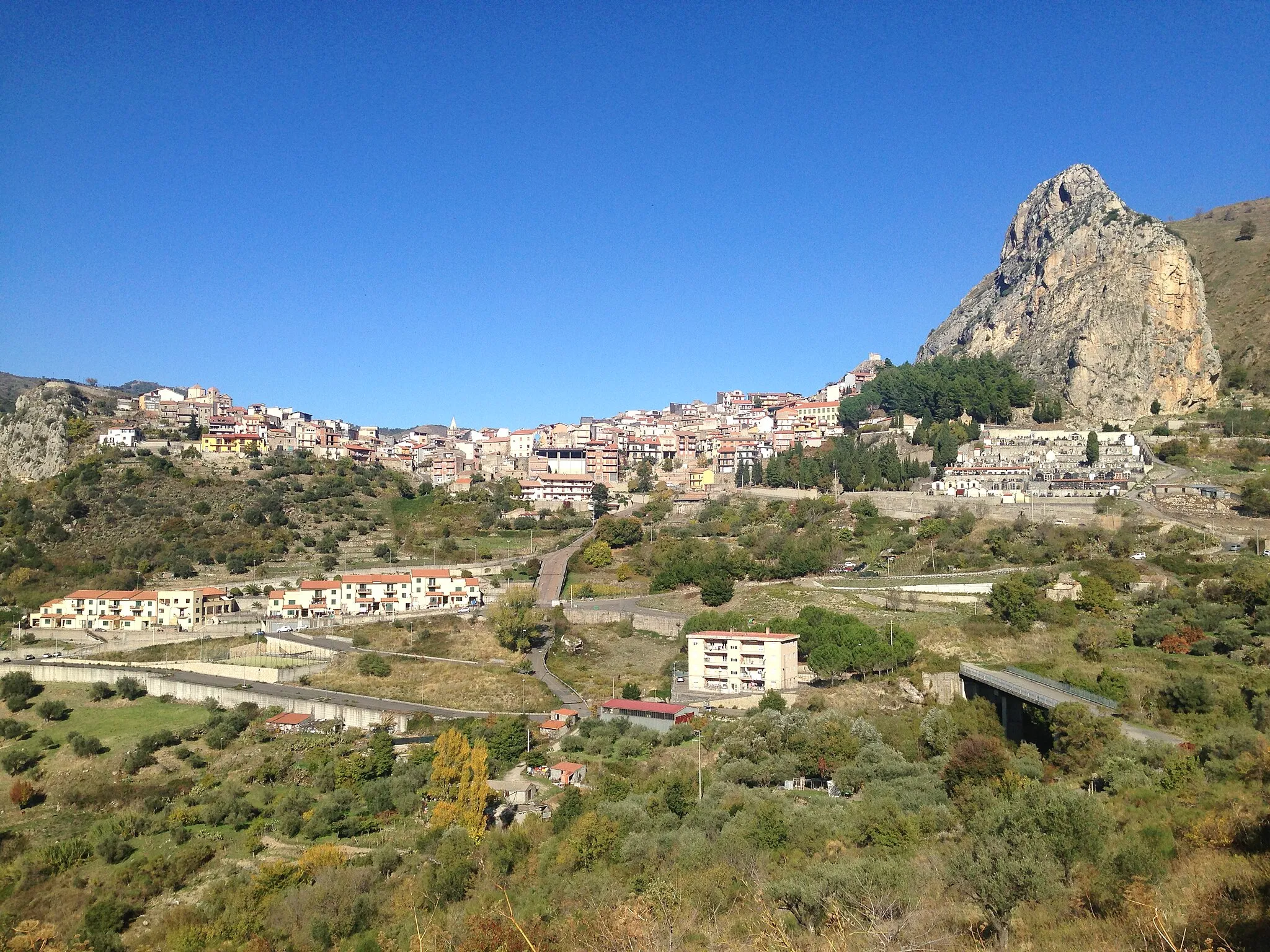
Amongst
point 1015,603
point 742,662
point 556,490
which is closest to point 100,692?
point 742,662

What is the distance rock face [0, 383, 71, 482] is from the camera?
183 ft

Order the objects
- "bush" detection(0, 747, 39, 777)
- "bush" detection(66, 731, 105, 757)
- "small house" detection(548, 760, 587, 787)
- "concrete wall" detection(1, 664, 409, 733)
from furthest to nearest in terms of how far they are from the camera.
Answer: "concrete wall" detection(1, 664, 409, 733) < "bush" detection(66, 731, 105, 757) < "bush" detection(0, 747, 39, 777) < "small house" detection(548, 760, 587, 787)

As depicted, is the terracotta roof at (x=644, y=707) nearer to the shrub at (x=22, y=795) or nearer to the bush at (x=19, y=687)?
the shrub at (x=22, y=795)

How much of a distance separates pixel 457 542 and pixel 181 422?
27721 millimetres

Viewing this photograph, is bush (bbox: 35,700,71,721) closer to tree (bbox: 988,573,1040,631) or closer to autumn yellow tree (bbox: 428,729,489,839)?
autumn yellow tree (bbox: 428,729,489,839)

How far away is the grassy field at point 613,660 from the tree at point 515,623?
1219 millimetres

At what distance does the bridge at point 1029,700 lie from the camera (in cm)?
1986

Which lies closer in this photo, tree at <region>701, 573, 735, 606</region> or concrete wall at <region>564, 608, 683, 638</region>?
concrete wall at <region>564, 608, 683, 638</region>

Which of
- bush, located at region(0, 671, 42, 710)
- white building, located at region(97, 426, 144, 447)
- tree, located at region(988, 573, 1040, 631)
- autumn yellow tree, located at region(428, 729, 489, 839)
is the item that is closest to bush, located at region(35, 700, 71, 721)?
bush, located at region(0, 671, 42, 710)

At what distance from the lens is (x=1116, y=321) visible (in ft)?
201

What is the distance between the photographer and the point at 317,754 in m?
23.3

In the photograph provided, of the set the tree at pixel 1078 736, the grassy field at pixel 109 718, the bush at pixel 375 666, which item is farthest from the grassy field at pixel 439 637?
the tree at pixel 1078 736

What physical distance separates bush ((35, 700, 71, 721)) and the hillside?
65722mm

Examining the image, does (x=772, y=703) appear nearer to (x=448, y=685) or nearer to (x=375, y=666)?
(x=448, y=685)
